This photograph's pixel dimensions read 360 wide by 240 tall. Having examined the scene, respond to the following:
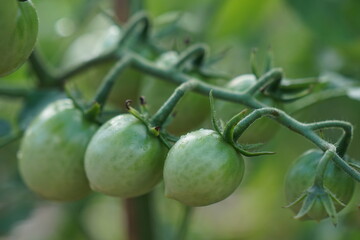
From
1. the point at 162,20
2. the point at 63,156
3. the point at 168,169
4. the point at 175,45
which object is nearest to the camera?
the point at 168,169

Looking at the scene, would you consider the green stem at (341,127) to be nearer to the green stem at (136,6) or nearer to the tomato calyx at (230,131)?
the tomato calyx at (230,131)

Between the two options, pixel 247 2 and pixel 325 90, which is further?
pixel 247 2

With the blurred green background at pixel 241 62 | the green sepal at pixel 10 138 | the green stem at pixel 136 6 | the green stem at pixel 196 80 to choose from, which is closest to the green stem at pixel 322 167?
the green stem at pixel 196 80

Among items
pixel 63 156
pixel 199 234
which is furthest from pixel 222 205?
pixel 63 156

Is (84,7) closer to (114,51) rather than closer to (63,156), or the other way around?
(114,51)

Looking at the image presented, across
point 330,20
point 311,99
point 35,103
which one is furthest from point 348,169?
point 330,20

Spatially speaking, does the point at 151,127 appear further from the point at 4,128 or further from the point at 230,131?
the point at 4,128
